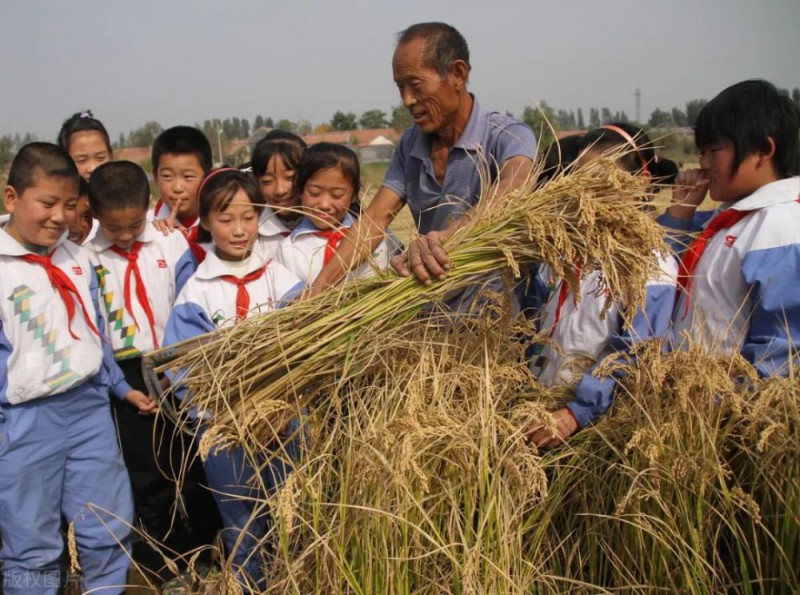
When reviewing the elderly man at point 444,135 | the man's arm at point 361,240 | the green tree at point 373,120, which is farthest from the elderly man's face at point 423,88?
the green tree at point 373,120

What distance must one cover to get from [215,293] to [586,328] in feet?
4.40

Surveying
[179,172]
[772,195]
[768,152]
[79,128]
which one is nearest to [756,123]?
[768,152]

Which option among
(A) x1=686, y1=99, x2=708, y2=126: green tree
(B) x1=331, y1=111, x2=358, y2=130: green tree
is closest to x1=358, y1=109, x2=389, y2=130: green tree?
(B) x1=331, y1=111, x2=358, y2=130: green tree

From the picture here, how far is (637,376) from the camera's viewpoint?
6.13 feet

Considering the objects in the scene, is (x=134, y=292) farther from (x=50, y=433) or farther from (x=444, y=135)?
(x=444, y=135)

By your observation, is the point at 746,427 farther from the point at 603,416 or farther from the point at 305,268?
the point at 305,268

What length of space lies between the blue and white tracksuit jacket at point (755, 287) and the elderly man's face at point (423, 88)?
97cm

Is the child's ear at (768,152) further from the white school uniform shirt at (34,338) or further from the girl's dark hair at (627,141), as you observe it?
the white school uniform shirt at (34,338)

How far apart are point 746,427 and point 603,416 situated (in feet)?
1.24

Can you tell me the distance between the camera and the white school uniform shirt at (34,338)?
2578 millimetres

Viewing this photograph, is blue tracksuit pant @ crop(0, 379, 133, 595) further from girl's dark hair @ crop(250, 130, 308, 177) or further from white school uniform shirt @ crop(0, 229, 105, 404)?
girl's dark hair @ crop(250, 130, 308, 177)

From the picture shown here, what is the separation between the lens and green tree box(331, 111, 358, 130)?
61062mm

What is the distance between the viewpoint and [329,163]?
2.96 metres

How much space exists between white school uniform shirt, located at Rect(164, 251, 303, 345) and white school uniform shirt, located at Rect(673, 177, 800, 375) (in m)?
1.34
